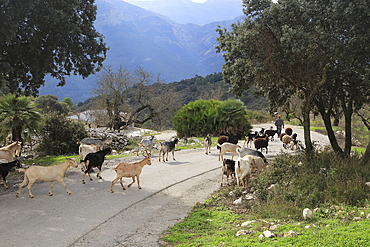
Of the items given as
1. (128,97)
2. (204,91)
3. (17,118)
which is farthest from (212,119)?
(204,91)

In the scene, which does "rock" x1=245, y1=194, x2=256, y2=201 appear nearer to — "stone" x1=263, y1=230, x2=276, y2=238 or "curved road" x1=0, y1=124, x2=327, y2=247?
"curved road" x1=0, y1=124, x2=327, y2=247

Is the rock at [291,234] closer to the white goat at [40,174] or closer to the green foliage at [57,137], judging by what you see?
the white goat at [40,174]

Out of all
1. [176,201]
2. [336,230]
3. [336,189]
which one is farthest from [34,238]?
[336,189]

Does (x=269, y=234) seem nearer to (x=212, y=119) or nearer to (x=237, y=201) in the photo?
(x=237, y=201)

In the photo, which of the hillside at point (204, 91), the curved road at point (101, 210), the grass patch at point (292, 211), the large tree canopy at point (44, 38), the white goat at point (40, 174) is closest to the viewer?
the grass patch at point (292, 211)

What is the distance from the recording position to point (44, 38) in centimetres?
1537

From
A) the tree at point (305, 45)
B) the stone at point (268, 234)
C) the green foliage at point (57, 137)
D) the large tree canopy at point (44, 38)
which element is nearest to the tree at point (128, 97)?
the green foliage at point (57, 137)

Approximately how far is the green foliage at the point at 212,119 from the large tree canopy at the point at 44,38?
44.6ft

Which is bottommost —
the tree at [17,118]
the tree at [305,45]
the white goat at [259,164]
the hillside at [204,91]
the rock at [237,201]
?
the rock at [237,201]

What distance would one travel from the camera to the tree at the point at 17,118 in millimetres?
16250

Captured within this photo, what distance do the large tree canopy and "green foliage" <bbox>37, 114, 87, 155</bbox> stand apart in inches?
100

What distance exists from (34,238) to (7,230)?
0.93 meters

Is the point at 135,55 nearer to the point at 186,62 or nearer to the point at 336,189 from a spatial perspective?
the point at 186,62

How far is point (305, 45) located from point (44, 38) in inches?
458
